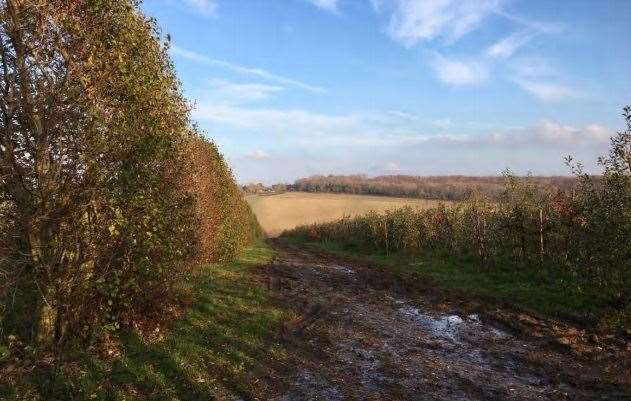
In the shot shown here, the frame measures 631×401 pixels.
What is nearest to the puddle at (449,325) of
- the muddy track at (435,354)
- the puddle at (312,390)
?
the muddy track at (435,354)

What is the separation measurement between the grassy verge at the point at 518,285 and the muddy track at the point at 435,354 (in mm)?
1270

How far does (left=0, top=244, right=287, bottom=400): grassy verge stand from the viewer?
396 inches

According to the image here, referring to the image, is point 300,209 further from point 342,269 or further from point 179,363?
point 179,363

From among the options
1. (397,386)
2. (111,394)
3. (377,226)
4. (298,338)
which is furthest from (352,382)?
(377,226)

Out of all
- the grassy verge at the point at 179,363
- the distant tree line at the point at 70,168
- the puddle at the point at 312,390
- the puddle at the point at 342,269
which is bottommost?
the puddle at the point at 342,269

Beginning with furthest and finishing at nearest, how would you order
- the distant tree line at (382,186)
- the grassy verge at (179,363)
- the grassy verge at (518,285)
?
the distant tree line at (382,186) < the grassy verge at (518,285) < the grassy verge at (179,363)

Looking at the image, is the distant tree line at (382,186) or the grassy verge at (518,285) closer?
the grassy verge at (518,285)

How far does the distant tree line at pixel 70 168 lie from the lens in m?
10.4

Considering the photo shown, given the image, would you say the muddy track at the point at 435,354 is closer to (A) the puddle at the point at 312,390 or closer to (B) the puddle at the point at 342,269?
(A) the puddle at the point at 312,390

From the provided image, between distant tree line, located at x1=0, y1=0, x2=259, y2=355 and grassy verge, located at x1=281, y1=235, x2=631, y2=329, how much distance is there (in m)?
14.7

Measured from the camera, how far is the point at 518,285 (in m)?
22.9

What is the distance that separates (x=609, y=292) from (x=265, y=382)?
12.3 meters

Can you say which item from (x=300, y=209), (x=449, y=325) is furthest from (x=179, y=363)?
(x=300, y=209)

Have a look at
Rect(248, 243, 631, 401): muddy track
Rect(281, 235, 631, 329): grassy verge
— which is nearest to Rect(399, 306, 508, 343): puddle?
Rect(248, 243, 631, 401): muddy track
